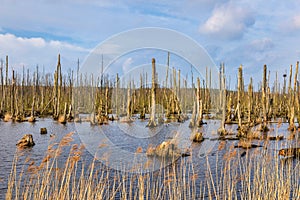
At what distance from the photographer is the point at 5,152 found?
13.5 m

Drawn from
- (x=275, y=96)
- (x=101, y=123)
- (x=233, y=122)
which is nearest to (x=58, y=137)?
(x=101, y=123)

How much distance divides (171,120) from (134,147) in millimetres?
9610

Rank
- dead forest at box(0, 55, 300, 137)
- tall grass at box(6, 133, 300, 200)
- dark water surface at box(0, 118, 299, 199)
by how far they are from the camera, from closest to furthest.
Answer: tall grass at box(6, 133, 300, 200) < dark water surface at box(0, 118, 299, 199) < dead forest at box(0, 55, 300, 137)

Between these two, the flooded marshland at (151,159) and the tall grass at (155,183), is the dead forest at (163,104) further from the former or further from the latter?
the tall grass at (155,183)

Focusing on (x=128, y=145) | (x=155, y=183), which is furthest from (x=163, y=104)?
(x=155, y=183)

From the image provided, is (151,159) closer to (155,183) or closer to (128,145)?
(155,183)

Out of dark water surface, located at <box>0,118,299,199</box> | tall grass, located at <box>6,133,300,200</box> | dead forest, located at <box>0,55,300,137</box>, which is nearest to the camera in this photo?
tall grass, located at <box>6,133,300,200</box>

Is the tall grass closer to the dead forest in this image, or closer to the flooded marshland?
the flooded marshland

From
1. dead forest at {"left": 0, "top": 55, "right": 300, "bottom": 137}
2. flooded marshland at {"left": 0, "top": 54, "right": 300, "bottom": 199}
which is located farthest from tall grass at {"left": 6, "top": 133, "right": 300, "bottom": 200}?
dead forest at {"left": 0, "top": 55, "right": 300, "bottom": 137}

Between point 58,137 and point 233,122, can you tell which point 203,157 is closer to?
point 58,137

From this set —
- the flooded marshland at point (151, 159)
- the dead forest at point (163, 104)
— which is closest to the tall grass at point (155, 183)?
the flooded marshland at point (151, 159)

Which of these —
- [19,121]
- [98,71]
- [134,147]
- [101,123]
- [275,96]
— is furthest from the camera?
[275,96]

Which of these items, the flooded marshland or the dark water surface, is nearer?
the flooded marshland

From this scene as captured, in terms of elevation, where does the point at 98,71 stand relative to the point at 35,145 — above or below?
above
